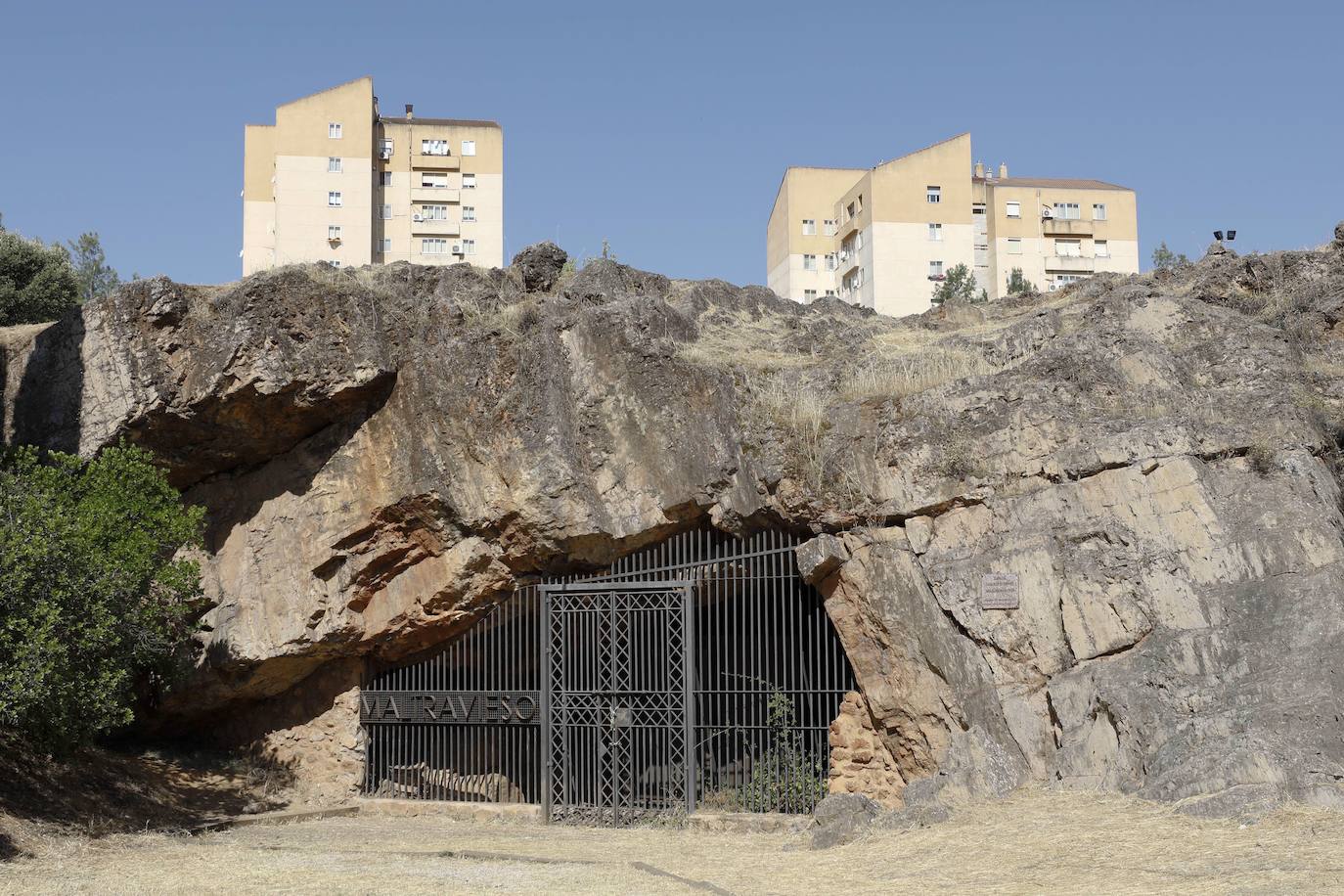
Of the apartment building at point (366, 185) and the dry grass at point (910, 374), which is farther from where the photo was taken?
the apartment building at point (366, 185)

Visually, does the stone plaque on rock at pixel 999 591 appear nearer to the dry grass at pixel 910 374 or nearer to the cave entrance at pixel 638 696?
the cave entrance at pixel 638 696

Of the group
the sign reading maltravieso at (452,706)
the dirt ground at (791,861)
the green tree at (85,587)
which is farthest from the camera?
the sign reading maltravieso at (452,706)

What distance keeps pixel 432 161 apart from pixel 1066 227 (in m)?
24.5

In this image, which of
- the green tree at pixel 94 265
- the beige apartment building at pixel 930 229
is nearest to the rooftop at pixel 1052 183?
the beige apartment building at pixel 930 229

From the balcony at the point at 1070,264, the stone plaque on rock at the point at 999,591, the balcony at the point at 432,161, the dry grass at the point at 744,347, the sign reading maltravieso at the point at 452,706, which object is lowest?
the sign reading maltravieso at the point at 452,706

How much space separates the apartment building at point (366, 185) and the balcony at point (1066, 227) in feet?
69.2

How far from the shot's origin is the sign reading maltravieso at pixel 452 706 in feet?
47.4

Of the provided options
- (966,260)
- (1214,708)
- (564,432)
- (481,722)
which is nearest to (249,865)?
(481,722)

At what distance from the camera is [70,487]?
13.3 meters

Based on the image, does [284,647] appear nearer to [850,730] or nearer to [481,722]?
[481,722]

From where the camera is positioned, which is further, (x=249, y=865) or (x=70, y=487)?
(x=70, y=487)

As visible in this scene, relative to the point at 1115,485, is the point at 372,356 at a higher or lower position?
higher

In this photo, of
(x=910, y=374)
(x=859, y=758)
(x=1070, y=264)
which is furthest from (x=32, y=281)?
(x=1070, y=264)

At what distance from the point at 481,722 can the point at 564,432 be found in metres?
3.56
